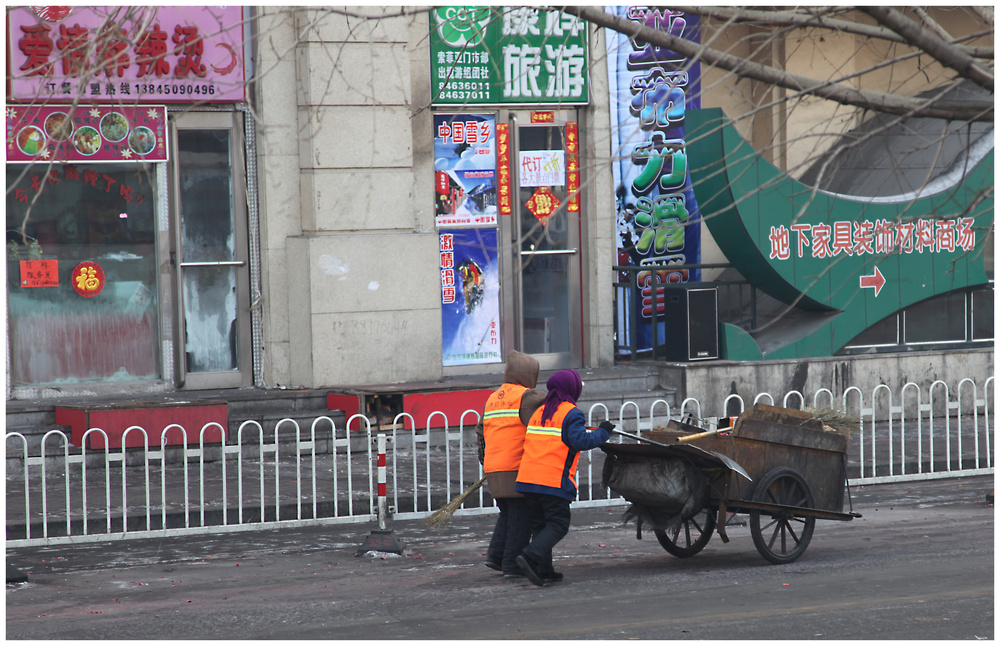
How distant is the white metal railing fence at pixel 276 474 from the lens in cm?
970

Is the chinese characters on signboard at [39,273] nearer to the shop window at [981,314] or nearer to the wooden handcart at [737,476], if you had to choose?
the wooden handcart at [737,476]

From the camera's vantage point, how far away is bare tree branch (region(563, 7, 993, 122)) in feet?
15.8

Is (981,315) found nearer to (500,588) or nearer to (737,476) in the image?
(737,476)

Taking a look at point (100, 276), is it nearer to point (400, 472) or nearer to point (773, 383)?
point (400, 472)

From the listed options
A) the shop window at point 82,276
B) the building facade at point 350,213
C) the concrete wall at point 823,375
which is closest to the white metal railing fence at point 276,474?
the concrete wall at point 823,375

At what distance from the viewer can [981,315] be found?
16.4 meters

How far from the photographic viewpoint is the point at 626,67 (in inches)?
619

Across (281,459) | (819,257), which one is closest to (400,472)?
(281,459)

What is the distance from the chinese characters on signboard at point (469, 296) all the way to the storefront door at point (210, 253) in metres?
2.55

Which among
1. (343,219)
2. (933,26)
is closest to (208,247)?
(343,219)

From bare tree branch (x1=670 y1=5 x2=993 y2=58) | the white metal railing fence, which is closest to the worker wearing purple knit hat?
the white metal railing fence

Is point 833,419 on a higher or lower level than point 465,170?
lower

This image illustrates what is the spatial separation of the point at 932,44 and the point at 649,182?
11.4 metres

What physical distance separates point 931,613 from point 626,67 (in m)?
10.2
